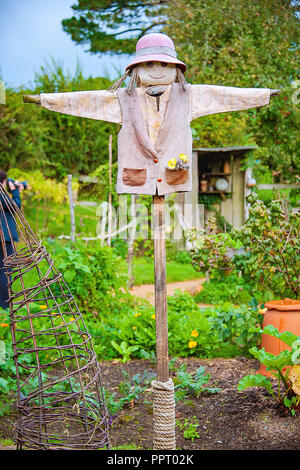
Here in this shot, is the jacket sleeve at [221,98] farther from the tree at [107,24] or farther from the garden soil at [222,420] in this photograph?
the tree at [107,24]

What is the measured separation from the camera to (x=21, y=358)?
376 cm

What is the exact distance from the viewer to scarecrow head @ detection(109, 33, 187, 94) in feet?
8.26

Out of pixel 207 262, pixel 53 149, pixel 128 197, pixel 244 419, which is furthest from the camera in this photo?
pixel 53 149

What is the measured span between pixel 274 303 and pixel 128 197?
4441 mm

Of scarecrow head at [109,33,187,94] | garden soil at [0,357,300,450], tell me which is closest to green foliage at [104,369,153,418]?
garden soil at [0,357,300,450]

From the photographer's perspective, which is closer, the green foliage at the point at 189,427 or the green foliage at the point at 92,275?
the green foliage at the point at 189,427

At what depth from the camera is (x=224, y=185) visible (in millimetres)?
9859

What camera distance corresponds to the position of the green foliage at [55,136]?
357 inches

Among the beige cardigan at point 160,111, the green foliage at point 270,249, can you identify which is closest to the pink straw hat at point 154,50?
the beige cardigan at point 160,111

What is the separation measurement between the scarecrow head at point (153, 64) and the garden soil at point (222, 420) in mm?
1978

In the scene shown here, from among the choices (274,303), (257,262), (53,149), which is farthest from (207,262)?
(53,149)

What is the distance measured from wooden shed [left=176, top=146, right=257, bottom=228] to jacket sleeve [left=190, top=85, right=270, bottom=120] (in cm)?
675
